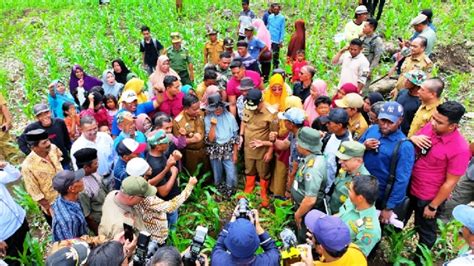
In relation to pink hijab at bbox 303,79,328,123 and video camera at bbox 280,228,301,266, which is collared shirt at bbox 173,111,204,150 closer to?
pink hijab at bbox 303,79,328,123

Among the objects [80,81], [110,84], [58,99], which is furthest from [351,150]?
[80,81]

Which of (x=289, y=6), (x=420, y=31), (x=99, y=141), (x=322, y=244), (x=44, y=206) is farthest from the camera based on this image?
(x=289, y=6)

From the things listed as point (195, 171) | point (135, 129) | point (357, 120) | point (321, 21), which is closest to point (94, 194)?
point (135, 129)

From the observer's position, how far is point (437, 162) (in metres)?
3.58

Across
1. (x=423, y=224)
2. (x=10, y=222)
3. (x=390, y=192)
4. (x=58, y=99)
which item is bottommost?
(x=423, y=224)

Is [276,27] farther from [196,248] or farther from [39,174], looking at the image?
[196,248]

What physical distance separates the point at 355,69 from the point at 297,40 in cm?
225

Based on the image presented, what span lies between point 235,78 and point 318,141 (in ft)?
7.18

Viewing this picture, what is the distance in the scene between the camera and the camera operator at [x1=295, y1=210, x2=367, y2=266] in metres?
2.49

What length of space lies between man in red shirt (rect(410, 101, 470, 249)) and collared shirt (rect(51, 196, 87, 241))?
11.0 ft

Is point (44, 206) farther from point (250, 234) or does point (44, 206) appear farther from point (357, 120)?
point (357, 120)

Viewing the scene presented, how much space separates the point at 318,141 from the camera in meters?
3.66

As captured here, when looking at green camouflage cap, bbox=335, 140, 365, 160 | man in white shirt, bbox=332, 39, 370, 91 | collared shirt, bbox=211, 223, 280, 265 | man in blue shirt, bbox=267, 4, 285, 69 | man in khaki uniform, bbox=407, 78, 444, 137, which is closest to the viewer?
collared shirt, bbox=211, 223, 280, 265

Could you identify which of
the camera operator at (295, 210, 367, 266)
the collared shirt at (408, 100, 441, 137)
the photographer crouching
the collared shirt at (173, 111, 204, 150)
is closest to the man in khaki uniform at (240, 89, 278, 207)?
the collared shirt at (173, 111, 204, 150)
